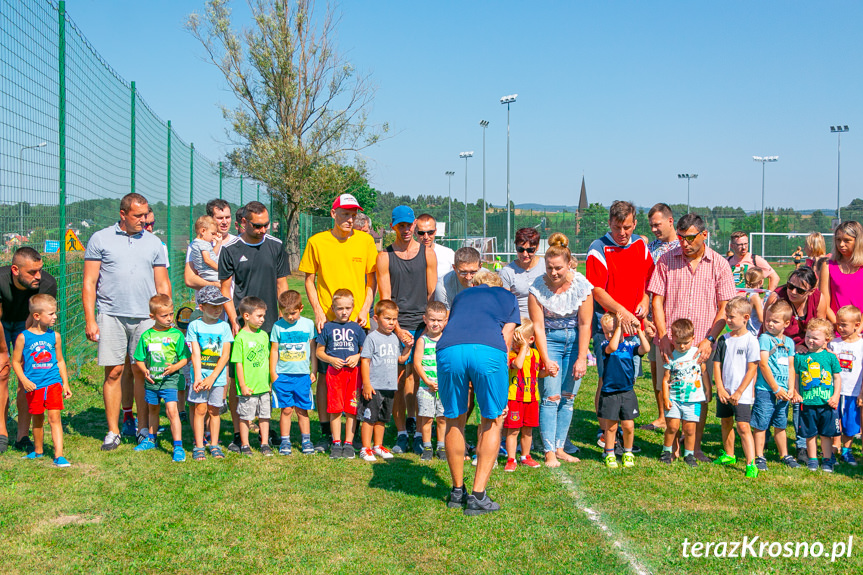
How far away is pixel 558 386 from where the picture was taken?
597 centimetres

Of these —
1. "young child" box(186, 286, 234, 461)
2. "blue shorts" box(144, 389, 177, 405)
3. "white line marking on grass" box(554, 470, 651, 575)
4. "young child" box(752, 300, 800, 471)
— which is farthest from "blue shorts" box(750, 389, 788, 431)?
"blue shorts" box(144, 389, 177, 405)

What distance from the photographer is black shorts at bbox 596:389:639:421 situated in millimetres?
6004

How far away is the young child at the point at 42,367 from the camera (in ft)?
18.9

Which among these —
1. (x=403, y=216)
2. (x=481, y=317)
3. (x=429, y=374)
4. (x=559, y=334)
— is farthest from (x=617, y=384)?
(x=403, y=216)

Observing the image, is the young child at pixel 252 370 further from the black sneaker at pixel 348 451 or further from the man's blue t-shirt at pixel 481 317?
the man's blue t-shirt at pixel 481 317

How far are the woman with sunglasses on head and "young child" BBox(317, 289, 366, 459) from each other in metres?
1.33

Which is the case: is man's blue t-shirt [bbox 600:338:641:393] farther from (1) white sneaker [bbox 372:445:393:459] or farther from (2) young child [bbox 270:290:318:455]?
(2) young child [bbox 270:290:318:455]

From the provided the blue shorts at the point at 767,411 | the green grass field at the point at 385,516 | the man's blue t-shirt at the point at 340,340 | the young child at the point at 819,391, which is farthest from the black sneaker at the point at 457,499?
the young child at the point at 819,391

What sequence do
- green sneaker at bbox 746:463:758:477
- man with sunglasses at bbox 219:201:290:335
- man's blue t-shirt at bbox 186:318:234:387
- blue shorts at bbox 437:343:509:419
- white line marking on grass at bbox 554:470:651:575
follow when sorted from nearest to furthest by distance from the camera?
white line marking on grass at bbox 554:470:651:575 → blue shorts at bbox 437:343:509:419 → green sneaker at bbox 746:463:758:477 → man's blue t-shirt at bbox 186:318:234:387 → man with sunglasses at bbox 219:201:290:335

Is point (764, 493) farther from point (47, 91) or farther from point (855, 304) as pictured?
point (47, 91)

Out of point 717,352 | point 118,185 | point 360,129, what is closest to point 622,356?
point 717,352

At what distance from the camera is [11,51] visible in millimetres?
6684

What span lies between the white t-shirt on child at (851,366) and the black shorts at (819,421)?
8.3 inches

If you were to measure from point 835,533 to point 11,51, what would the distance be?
749 centimetres
